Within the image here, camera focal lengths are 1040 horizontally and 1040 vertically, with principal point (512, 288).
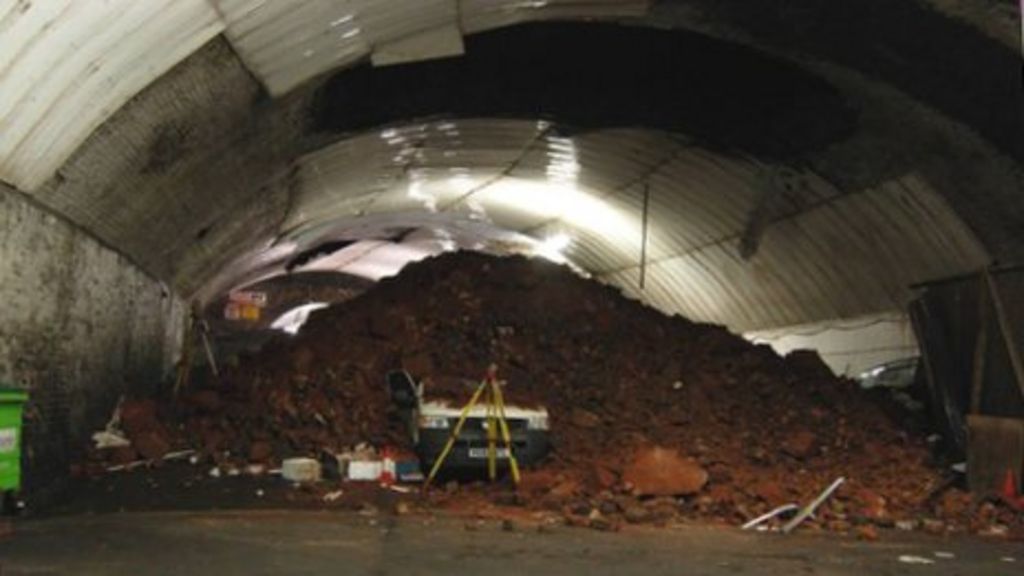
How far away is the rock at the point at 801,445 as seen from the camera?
13438 millimetres

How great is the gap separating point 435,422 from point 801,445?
479 cm

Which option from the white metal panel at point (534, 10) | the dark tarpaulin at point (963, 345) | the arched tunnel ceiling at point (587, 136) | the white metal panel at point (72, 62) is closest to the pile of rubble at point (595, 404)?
the dark tarpaulin at point (963, 345)

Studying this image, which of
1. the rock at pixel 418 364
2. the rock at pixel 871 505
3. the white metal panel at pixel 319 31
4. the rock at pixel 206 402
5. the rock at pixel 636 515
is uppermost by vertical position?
Answer: the white metal panel at pixel 319 31

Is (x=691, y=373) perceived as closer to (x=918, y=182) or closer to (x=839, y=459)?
(x=839, y=459)

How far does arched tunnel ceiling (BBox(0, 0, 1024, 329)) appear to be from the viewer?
8.43 meters

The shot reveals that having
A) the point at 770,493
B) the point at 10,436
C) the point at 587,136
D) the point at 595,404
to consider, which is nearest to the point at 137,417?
the point at 595,404

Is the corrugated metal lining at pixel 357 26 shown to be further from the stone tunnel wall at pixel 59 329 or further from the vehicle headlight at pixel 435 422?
the vehicle headlight at pixel 435 422

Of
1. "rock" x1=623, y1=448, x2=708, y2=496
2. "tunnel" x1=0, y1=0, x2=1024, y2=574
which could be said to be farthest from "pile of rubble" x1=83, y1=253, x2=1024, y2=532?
"tunnel" x1=0, y1=0, x2=1024, y2=574

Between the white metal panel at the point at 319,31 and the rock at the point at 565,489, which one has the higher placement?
the white metal panel at the point at 319,31

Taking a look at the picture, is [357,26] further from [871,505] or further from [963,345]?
[963,345]

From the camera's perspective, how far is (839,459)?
13.5m

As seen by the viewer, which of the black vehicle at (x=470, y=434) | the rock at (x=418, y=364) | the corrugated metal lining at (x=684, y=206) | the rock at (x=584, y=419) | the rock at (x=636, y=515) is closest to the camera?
the rock at (x=636, y=515)

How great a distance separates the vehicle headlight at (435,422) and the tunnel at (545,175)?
126 centimetres

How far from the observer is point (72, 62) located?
7.22 m
